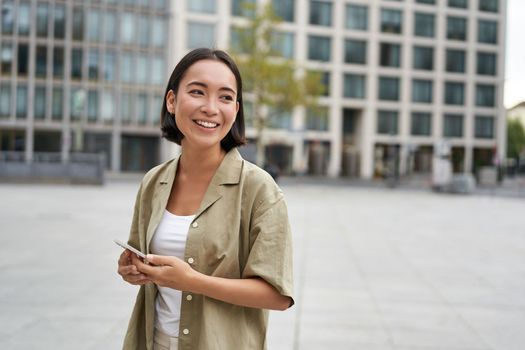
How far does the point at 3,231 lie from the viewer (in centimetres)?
1116

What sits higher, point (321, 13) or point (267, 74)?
point (321, 13)

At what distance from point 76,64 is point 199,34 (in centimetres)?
1136

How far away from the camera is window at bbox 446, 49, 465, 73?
59750 mm

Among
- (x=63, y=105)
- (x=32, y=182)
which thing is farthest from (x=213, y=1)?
(x=32, y=182)

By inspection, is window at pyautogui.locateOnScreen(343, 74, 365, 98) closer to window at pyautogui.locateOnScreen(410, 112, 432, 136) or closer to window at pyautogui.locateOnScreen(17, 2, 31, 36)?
window at pyautogui.locateOnScreen(410, 112, 432, 136)

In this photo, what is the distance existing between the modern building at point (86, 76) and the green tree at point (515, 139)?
65.2 metres

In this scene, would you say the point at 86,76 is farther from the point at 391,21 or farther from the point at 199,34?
the point at 391,21

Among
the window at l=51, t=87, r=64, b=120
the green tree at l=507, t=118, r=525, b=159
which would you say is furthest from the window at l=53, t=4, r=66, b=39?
the green tree at l=507, t=118, r=525, b=159

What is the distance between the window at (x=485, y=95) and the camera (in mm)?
60219

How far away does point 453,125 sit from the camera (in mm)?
59344

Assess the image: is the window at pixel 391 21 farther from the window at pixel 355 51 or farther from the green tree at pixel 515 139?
the green tree at pixel 515 139

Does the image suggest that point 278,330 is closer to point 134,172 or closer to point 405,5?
point 134,172

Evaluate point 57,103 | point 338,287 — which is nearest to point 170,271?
point 338,287

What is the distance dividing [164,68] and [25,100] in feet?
40.2
